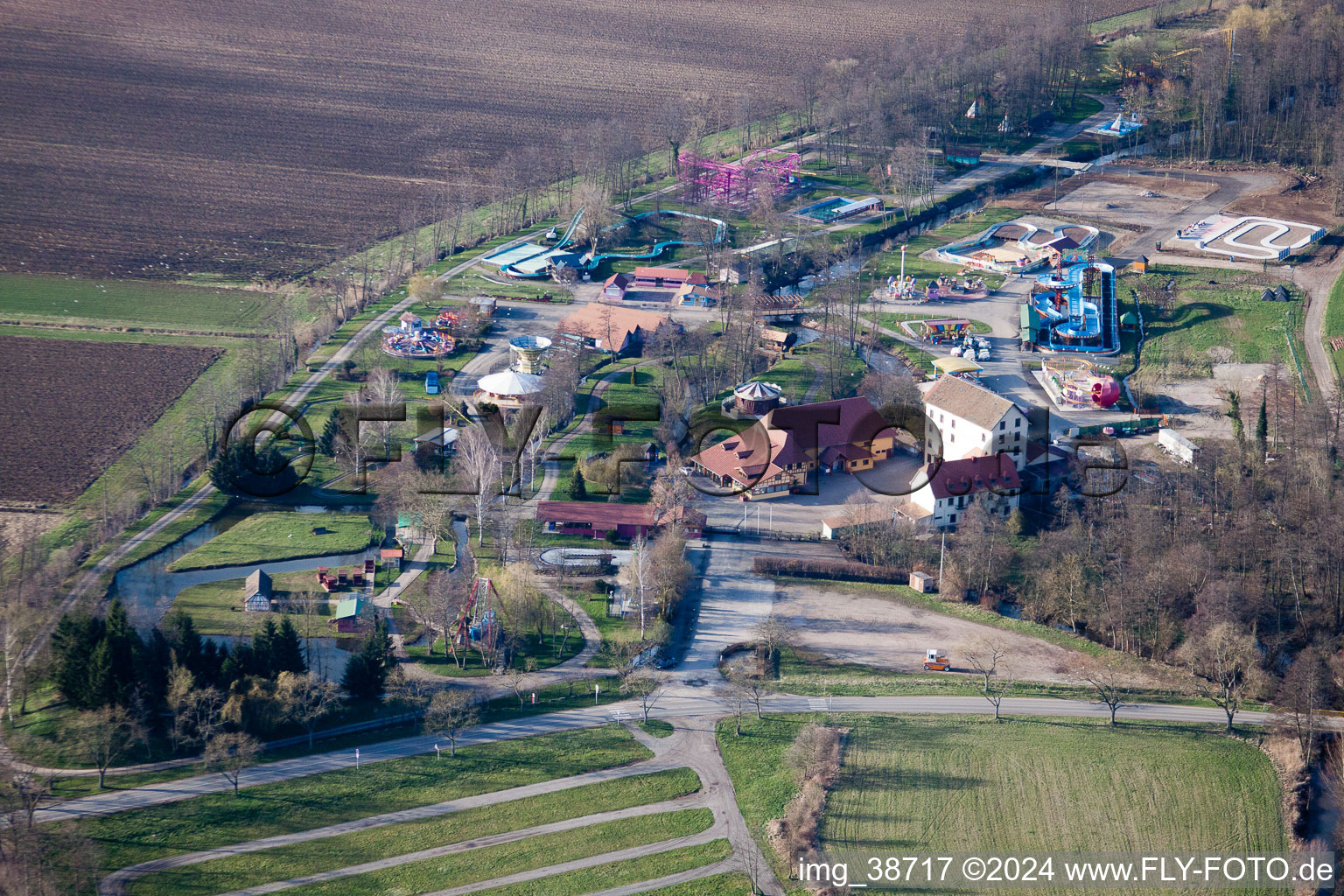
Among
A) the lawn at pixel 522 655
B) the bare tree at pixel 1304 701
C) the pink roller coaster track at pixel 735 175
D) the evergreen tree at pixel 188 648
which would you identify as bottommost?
the bare tree at pixel 1304 701

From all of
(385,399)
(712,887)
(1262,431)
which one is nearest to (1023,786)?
(712,887)

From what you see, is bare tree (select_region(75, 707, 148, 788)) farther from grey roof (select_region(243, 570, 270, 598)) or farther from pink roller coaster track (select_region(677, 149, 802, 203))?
pink roller coaster track (select_region(677, 149, 802, 203))

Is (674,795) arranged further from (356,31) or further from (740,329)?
(356,31)

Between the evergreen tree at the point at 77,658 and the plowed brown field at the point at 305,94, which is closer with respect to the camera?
the evergreen tree at the point at 77,658

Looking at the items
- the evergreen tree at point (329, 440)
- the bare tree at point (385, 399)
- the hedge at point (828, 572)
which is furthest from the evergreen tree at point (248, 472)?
the hedge at point (828, 572)

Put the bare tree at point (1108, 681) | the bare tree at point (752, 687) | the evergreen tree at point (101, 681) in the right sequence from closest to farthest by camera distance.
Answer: the evergreen tree at point (101, 681)
the bare tree at point (1108, 681)
the bare tree at point (752, 687)

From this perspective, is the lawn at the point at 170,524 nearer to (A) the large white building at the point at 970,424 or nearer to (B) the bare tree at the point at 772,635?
(B) the bare tree at the point at 772,635

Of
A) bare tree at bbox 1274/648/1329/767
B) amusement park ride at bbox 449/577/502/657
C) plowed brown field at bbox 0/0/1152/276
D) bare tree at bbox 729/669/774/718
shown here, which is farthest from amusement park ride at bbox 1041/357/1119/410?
plowed brown field at bbox 0/0/1152/276

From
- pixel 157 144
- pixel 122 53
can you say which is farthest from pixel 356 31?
pixel 157 144

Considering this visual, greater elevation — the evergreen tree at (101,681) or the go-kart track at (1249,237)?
the go-kart track at (1249,237)
